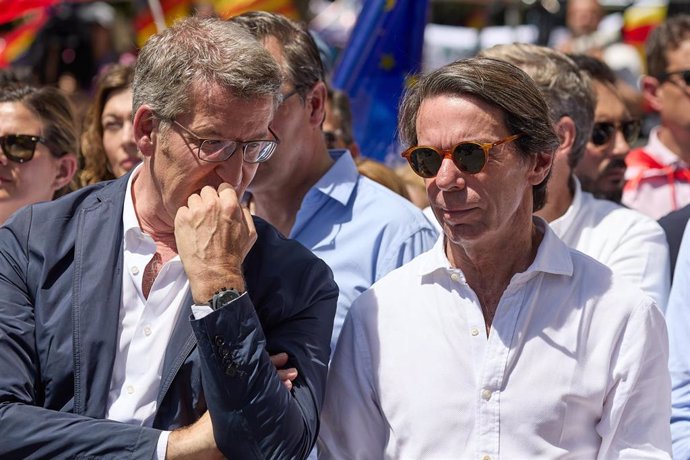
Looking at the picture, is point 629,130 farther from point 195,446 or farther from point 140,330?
point 195,446

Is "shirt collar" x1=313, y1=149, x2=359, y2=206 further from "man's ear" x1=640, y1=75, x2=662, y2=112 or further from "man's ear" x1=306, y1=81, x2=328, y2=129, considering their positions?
"man's ear" x1=640, y1=75, x2=662, y2=112

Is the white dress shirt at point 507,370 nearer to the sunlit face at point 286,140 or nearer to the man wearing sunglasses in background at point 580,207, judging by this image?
the sunlit face at point 286,140

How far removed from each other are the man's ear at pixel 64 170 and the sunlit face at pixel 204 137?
59.0 inches

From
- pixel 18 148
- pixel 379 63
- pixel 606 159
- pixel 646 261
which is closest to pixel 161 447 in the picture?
pixel 18 148

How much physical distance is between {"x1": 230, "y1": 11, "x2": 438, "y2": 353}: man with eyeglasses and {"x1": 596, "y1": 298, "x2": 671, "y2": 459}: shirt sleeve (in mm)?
931

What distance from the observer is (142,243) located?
126 inches

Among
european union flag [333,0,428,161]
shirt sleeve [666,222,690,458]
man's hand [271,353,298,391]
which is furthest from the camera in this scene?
european union flag [333,0,428,161]

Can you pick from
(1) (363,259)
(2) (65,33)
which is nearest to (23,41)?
(2) (65,33)

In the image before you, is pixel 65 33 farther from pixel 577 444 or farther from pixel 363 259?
pixel 577 444

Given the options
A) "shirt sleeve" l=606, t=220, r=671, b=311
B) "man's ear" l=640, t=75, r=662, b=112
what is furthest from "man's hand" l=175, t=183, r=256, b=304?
"man's ear" l=640, t=75, r=662, b=112

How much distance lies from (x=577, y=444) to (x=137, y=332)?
122 cm

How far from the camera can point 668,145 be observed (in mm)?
6336

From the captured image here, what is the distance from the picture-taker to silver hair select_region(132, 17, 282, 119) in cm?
301

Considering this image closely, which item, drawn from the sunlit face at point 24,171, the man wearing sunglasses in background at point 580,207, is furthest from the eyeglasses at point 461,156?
the sunlit face at point 24,171
